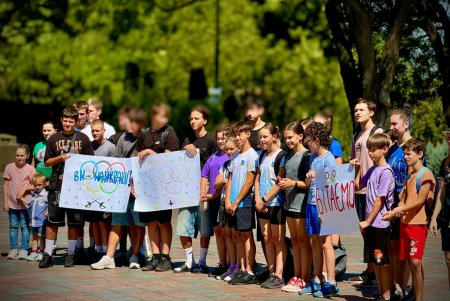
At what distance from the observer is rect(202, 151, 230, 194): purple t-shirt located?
12695 mm

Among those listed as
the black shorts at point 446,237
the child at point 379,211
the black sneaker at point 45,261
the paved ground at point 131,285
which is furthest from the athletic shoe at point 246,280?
the black shorts at point 446,237

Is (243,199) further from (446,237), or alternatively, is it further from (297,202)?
(446,237)

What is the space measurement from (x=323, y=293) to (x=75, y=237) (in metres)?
3.66

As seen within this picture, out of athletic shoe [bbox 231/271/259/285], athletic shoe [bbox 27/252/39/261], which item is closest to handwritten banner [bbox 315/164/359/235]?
athletic shoe [bbox 231/271/259/285]

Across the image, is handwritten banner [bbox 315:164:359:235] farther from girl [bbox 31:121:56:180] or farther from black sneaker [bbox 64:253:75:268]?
girl [bbox 31:121:56:180]

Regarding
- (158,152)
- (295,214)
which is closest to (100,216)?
(158,152)

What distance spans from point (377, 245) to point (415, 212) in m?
0.49

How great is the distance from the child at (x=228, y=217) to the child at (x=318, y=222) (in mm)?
1289

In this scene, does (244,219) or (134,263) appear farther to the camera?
(134,263)

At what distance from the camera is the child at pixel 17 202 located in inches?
550

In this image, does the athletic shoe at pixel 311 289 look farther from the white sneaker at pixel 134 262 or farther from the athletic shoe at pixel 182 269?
the white sneaker at pixel 134 262

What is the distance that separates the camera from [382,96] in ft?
62.4

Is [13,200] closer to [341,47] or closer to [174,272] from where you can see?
[174,272]

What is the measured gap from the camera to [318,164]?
11.0 metres
